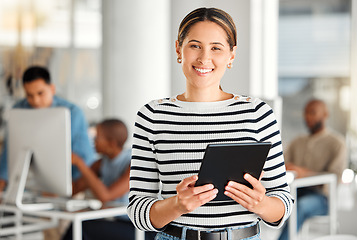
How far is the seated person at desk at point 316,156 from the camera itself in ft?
15.0

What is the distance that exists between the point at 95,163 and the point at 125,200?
52 centimetres

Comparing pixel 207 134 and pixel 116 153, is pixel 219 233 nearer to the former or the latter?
pixel 207 134

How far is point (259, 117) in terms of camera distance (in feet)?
4.65

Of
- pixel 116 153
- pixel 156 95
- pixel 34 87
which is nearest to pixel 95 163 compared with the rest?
pixel 116 153

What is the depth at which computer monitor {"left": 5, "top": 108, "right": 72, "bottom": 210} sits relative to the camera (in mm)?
2859

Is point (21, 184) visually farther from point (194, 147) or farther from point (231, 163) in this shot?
point (231, 163)

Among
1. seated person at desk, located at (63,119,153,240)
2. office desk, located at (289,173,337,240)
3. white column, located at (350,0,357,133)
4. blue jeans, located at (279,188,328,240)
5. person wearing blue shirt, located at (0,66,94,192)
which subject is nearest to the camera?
seated person at desk, located at (63,119,153,240)

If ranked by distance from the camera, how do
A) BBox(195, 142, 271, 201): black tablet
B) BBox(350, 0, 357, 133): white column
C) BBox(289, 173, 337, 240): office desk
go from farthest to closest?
1. BBox(350, 0, 357, 133): white column
2. BBox(289, 173, 337, 240): office desk
3. BBox(195, 142, 271, 201): black tablet

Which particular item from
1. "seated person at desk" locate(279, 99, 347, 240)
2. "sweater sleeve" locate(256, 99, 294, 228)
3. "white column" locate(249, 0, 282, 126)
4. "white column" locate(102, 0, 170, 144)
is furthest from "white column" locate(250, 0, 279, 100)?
"sweater sleeve" locate(256, 99, 294, 228)

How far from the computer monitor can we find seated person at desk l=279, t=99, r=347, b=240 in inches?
84.6

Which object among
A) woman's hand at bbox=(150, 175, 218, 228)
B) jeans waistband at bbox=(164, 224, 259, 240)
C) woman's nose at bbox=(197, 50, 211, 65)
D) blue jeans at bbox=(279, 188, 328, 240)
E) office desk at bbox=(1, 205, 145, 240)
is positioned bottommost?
blue jeans at bbox=(279, 188, 328, 240)

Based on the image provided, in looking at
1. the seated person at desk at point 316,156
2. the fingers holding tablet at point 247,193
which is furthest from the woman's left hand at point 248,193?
the seated person at desk at point 316,156

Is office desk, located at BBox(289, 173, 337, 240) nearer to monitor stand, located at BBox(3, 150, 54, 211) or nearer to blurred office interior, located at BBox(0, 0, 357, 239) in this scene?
blurred office interior, located at BBox(0, 0, 357, 239)

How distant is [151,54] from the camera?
533cm
